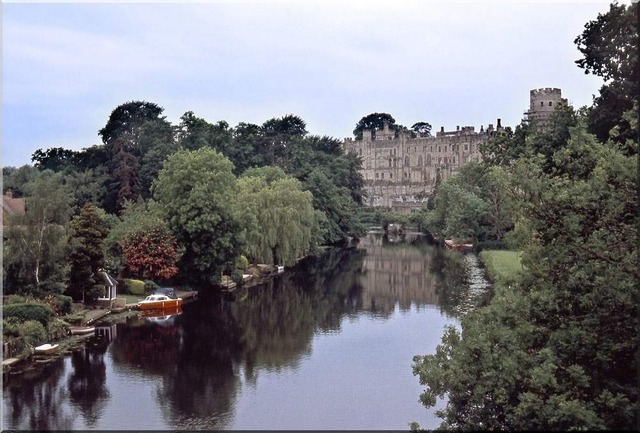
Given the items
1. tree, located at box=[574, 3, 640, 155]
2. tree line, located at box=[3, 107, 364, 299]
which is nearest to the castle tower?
tree line, located at box=[3, 107, 364, 299]

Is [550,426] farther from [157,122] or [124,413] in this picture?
[157,122]

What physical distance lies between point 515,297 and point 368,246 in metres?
55.0

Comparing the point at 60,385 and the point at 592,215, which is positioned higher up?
the point at 592,215

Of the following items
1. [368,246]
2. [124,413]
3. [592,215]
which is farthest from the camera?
[368,246]

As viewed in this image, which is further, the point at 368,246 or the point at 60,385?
the point at 368,246

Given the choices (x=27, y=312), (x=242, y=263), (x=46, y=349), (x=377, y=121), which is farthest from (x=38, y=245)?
(x=377, y=121)

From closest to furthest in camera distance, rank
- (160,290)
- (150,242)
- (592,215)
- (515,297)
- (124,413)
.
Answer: (592,215), (515,297), (124,413), (160,290), (150,242)

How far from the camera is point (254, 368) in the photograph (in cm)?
2344

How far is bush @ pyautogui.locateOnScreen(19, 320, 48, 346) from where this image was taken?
78.9 feet

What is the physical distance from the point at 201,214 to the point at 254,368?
666 inches

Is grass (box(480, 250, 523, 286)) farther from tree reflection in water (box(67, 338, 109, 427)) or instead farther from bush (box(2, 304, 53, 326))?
bush (box(2, 304, 53, 326))

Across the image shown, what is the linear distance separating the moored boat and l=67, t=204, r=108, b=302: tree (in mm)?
2236

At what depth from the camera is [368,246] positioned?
7125 centimetres

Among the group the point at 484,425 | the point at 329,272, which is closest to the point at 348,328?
the point at 484,425
